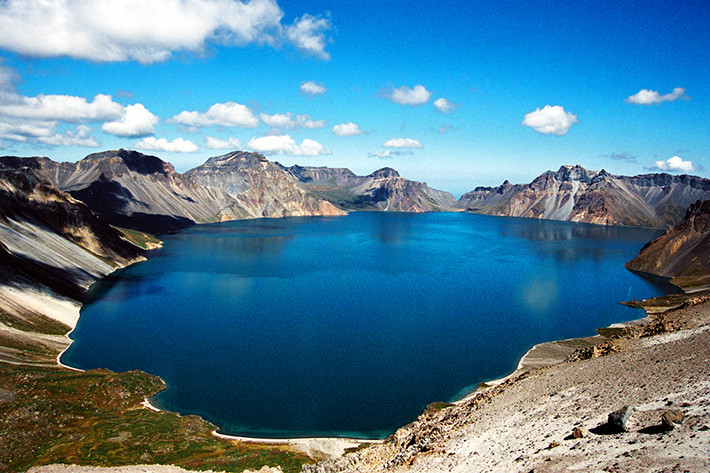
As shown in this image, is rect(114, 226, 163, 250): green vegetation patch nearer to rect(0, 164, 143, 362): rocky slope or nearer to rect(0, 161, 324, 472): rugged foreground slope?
rect(0, 164, 143, 362): rocky slope

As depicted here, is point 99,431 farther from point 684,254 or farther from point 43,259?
point 684,254

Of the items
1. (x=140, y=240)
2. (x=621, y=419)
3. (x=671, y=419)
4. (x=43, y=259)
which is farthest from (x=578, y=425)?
(x=140, y=240)

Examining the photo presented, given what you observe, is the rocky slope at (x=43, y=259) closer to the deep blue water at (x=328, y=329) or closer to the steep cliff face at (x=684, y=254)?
the deep blue water at (x=328, y=329)

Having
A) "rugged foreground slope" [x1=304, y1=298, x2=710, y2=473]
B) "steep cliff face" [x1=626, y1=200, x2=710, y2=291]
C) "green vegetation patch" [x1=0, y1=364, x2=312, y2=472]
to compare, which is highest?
"steep cliff face" [x1=626, y1=200, x2=710, y2=291]

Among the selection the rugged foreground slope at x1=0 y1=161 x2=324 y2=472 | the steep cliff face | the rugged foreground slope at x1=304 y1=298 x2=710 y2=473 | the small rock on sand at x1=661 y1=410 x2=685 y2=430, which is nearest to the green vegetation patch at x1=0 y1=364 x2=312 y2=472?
the rugged foreground slope at x1=0 y1=161 x2=324 y2=472

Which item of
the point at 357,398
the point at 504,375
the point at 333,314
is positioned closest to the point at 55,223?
the point at 333,314

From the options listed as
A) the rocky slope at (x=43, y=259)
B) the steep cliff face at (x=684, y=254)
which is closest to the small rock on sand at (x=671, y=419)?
the rocky slope at (x=43, y=259)

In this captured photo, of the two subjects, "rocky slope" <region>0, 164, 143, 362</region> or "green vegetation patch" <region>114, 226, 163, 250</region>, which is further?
"green vegetation patch" <region>114, 226, 163, 250</region>
